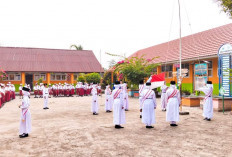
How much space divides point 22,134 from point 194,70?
15.5m

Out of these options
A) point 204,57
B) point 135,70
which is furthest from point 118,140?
point 135,70

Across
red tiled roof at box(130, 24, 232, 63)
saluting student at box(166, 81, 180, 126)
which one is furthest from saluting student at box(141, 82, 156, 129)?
red tiled roof at box(130, 24, 232, 63)

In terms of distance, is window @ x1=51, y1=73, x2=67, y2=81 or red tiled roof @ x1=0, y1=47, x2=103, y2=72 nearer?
red tiled roof @ x1=0, y1=47, x2=103, y2=72

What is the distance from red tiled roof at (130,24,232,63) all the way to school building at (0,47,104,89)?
39.0 ft

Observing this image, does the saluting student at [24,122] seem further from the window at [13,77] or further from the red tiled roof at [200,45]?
the window at [13,77]

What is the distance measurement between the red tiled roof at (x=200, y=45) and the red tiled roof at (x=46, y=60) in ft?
37.4

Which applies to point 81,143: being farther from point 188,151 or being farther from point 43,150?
point 188,151

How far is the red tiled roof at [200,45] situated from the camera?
54.8 ft

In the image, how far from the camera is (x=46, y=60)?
30203 mm

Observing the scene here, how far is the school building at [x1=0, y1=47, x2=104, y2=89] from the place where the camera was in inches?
1077

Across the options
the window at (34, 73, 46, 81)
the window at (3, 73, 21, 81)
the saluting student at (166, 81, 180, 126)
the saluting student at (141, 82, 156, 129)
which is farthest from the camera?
the window at (34, 73, 46, 81)

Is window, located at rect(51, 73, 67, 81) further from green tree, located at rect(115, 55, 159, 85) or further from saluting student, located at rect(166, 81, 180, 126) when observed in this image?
saluting student, located at rect(166, 81, 180, 126)

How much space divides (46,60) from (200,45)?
20437 millimetres

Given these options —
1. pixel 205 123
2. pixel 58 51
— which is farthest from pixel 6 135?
pixel 58 51
